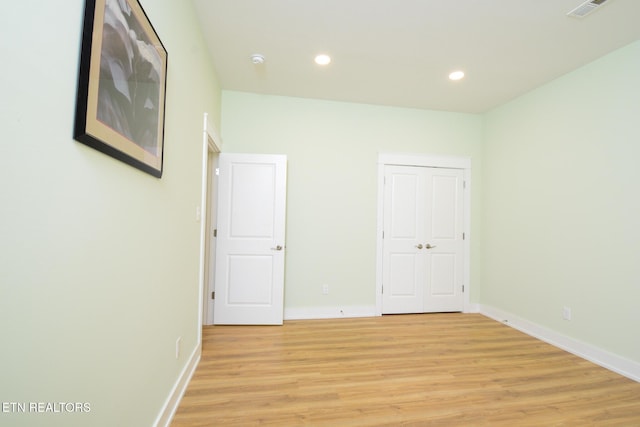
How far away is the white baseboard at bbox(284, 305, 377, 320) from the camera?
344cm

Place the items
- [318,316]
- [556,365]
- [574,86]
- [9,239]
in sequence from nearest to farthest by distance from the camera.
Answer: [9,239]
[556,365]
[574,86]
[318,316]

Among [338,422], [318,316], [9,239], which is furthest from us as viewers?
[318,316]

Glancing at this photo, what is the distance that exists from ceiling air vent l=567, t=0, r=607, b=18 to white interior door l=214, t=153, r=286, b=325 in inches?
110

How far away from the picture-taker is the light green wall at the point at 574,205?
2.35 metres

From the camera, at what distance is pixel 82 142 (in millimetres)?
836

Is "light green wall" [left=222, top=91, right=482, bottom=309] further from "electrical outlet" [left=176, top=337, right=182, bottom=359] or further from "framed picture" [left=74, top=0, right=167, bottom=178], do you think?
"framed picture" [left=74, top=0, right=167, bottom=178]

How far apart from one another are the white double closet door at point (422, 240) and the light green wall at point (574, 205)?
489mm

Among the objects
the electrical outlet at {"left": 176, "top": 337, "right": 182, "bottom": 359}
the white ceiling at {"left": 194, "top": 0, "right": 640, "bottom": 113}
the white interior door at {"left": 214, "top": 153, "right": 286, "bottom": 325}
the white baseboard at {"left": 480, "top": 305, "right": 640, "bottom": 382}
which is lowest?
the white baseboard at {"left": 480, "top": 305, "right": 640, "bottom": 382}

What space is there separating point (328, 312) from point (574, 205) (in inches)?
116

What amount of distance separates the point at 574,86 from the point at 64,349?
4292mm

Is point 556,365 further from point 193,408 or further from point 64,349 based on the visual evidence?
point 64,349

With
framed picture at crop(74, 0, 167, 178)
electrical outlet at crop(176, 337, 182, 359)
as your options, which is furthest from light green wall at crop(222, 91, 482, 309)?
framed picture at crop(74, 0, 167, 178)

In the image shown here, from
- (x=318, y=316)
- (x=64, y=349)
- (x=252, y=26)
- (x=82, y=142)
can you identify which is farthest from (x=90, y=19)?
(x=318, y=316)

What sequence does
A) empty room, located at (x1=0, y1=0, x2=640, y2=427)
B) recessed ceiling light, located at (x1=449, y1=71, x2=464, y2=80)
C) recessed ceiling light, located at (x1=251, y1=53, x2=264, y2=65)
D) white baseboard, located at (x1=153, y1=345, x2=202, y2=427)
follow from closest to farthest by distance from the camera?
1. empty room, located at (x1=0, y1=0, x2=640, y2=427)
2. white baseboard, located at (x1=153, y1=345, x2=202, y2=427)
3. recessed ceiling light, located at (x1=251, y1=53, x2=264, y2=65)
4. recessed ceiling light, located at (x1=449, y1=71, x2=464, y2=80)
